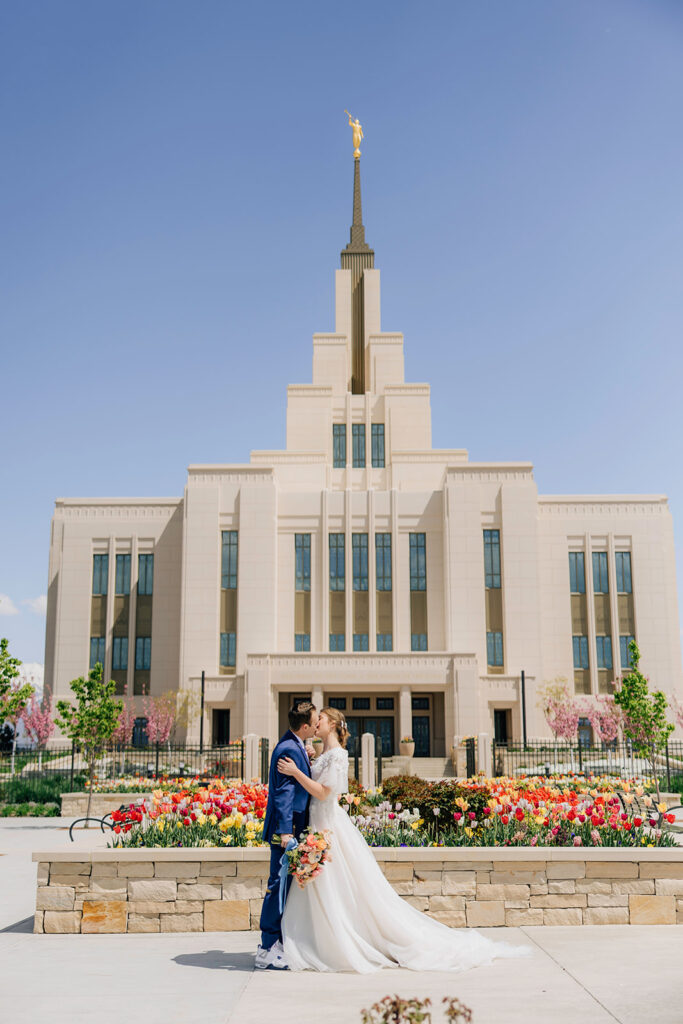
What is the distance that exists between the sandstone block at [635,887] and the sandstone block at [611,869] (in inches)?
2.3

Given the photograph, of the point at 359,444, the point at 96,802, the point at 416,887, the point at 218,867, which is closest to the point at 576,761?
the point at 96,802

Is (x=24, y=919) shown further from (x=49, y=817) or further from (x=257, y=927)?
(x=49, y=817)

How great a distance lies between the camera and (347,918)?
7434 mm

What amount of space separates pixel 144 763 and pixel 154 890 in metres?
30.4

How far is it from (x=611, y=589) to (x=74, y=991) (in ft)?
148

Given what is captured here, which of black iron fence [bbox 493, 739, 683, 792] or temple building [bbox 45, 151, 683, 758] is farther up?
temple building [bbox 45, 151, 683, 758]

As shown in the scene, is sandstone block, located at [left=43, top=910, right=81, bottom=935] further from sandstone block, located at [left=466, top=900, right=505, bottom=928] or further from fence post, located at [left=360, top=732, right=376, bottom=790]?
fence post, located at [left=360, top=732, right=376, bottom=790]

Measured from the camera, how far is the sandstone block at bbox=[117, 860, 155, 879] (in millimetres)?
9031

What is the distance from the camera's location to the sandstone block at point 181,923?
898 centimetres

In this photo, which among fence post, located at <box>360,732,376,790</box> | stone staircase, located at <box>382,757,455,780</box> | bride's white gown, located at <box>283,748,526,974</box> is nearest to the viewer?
bride's white gown, located at <box>283,748,526,974</box>

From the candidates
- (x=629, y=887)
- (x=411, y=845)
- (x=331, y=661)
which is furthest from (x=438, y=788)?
(x=331, y=661)

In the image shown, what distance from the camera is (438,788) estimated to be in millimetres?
10820

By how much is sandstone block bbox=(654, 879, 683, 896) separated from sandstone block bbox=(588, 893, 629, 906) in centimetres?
33

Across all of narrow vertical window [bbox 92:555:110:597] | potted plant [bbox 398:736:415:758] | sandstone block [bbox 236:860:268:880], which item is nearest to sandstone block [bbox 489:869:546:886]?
sandstone block [bbox 236:860:268:880]
